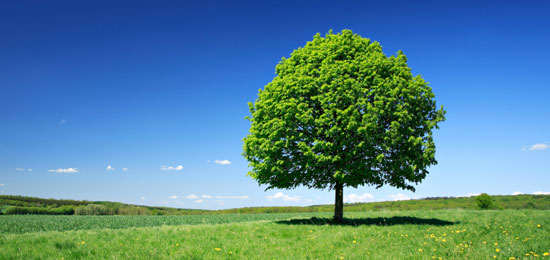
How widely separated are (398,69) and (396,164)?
6.43 meters

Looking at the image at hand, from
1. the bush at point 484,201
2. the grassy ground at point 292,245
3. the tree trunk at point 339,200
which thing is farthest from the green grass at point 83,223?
the bush at point 484,201

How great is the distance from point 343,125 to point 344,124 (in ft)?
0.35

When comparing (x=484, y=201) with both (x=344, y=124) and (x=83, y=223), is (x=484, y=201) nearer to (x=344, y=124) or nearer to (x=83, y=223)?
(x=344, y=124)

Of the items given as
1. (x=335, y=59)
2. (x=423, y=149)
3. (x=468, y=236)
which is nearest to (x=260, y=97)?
(x=335, y=59)

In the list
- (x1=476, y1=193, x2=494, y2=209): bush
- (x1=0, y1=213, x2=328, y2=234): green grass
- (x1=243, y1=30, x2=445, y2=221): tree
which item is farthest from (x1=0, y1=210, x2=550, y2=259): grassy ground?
(x1=476, y1=193, x2=494, y2=209): bush

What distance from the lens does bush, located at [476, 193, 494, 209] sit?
54.3 metres

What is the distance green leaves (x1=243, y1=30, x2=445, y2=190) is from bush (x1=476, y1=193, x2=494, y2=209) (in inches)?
1790

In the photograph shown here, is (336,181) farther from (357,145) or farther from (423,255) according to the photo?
(423,255)

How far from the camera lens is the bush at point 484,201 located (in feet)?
178

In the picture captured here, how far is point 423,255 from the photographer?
9.86 m

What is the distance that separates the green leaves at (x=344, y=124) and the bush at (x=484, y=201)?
45468mm

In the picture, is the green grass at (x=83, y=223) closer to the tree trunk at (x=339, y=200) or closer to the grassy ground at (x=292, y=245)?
the grassy ground at (x=292, y=245)

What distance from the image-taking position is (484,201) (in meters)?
54.9

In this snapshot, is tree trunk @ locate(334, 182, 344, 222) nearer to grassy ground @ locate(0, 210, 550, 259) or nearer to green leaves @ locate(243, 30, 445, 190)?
green leaves @ locate(243, 30, 445, 190)
